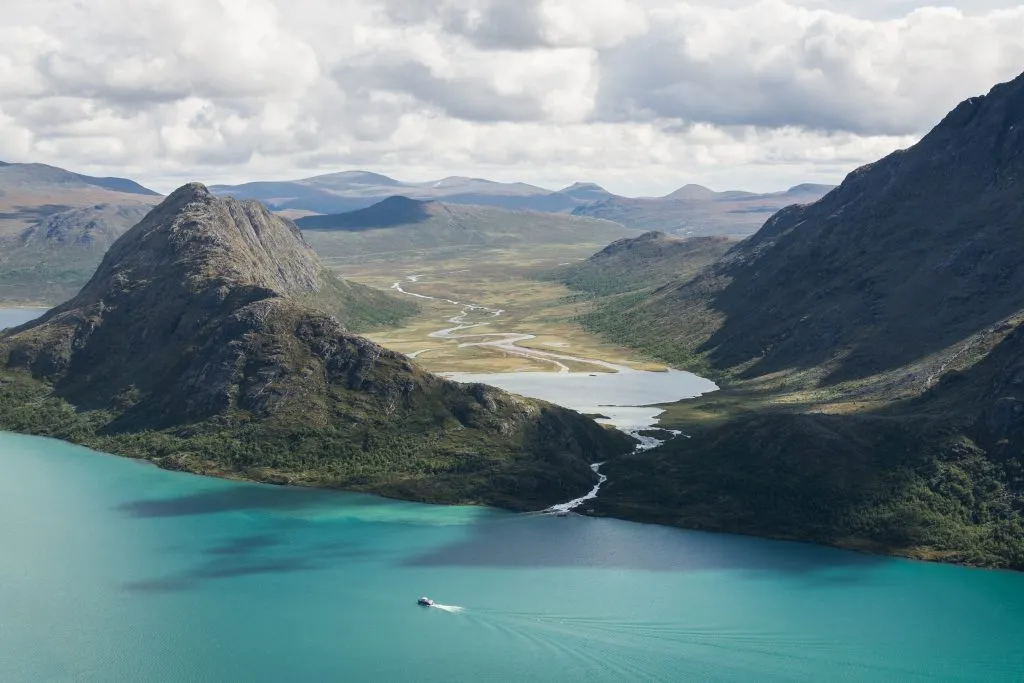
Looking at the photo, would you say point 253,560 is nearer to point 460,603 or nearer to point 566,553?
point 460,603

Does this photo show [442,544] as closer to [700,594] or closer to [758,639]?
[700,594]

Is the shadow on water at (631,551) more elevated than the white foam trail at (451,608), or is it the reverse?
the shadow on water at (631,551)

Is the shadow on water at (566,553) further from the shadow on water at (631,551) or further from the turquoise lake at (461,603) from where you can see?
the turquoise lake at (461,603)

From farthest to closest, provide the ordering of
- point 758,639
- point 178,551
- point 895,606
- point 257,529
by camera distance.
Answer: point 257,529 → point 178,551 → point 895,606 → point 758,639

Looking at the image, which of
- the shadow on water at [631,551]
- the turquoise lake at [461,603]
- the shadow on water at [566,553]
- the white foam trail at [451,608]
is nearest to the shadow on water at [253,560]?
the shadow on water at [566,553]

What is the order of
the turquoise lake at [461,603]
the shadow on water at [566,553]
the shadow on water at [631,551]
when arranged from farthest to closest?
the shadow on water at [631,551] → the shadow on water at [566,553] → the turquoise lake at [461,603]

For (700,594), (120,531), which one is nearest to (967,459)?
(700,594)

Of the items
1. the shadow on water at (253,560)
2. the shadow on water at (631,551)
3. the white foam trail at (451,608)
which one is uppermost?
the shadow on water at (631,551)
